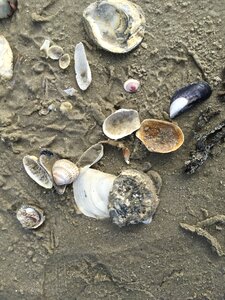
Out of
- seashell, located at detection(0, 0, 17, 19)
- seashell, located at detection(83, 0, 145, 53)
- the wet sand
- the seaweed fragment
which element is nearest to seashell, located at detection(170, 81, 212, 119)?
the wet sand

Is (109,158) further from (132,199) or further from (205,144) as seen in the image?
(205,144)

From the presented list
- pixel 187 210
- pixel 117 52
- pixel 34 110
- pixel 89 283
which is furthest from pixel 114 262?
pixel 117 52

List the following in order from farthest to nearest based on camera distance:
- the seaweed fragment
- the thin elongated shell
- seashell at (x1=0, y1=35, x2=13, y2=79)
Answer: seashell at (x1=0, y1=35, x2=13, y2=79) → the thin elongated shell → the seaweed fragment

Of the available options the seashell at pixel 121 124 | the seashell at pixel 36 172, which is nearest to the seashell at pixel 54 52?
the seashell at pixel 121 124

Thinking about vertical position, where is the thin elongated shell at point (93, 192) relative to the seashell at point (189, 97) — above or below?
below

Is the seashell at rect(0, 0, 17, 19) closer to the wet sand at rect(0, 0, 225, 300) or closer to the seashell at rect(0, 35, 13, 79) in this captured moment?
the wet sand at rect(0, 0, 225, 300)

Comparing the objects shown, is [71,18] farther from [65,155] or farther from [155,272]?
[155,272]

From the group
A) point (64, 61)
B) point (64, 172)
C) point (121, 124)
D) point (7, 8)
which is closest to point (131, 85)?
point (121, 124)

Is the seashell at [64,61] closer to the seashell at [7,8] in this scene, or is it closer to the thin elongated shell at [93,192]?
the seashell at [7,8]
